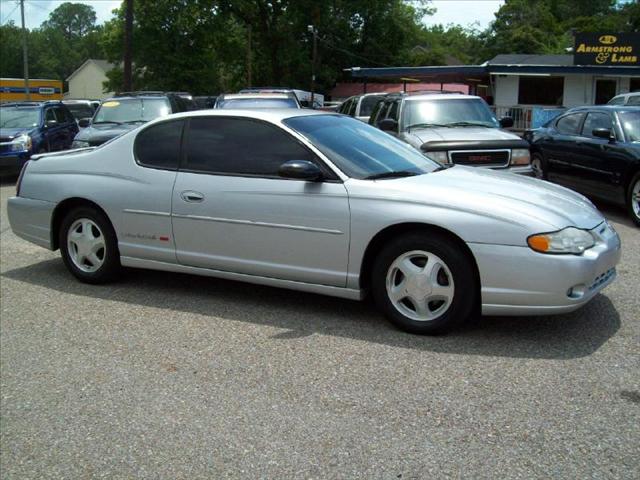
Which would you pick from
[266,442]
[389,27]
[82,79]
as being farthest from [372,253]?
[82,79]

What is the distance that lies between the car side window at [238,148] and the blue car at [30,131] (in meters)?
9.82

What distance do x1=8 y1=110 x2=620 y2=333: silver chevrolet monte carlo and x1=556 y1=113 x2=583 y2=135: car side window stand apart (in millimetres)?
5758

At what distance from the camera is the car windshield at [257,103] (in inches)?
514

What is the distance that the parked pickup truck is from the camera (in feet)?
29.9

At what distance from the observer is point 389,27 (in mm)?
55781

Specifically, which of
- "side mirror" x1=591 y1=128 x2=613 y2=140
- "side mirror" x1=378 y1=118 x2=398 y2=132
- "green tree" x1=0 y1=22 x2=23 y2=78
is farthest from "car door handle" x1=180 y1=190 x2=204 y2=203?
"green tree" x1=0 y1=22 x2=23 y2=78

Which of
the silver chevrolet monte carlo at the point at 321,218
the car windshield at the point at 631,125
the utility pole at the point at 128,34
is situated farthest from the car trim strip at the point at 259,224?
the utility pole at the point at 128,34

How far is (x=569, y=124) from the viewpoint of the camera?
431 inches

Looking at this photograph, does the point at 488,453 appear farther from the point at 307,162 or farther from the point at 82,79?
the point at 82,79

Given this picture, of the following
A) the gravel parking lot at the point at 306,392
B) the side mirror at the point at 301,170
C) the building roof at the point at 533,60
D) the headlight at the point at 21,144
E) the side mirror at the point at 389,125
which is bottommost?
the gravel parking lot at the point at 306,392

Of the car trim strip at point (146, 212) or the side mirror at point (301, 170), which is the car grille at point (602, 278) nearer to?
the side mirror at point (301, 170)

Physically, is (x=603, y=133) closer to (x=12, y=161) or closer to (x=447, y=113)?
(x=447, y=113)

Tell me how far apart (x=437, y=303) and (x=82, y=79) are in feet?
345

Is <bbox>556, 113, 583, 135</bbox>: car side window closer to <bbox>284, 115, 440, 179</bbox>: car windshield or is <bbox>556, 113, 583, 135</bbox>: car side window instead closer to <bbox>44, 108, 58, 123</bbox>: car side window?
<bbox>284, 115, 440, 179</bbox>: car windshield
